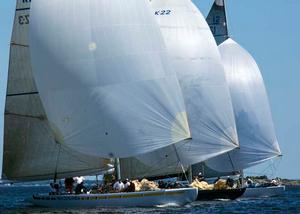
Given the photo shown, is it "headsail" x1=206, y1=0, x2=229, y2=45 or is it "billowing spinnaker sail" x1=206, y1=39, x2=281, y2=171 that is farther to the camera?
"headsail" x1=206, y1=0, x2=229, y2=45

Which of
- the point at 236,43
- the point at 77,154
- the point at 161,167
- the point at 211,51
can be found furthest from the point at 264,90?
the point at 77,154

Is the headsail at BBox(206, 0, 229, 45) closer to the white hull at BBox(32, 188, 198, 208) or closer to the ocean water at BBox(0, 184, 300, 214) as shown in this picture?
the ocean water at BBox(0, 184, 300, 214)

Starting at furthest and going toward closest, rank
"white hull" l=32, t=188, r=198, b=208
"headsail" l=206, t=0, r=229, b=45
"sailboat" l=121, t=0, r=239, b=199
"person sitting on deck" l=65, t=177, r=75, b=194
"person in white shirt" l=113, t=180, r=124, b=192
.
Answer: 1. "headsail" l=206, t=0, r=229, b=45
2. "sailboat" l=121, t=0, r=239, b=199
3. "person sitting on deck" l=65, t=177, r=75, b=194
4. "person in white shirt" l=113, t=180, r=124, b=192
5. "white hull" l=32, t=188, r=198, b=208

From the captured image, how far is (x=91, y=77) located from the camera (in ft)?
162

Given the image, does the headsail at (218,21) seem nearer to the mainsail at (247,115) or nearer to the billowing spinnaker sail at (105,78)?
the mainsail at (247,115)

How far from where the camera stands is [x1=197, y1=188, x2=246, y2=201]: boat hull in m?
60.0

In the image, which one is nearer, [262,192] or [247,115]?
[247,115]

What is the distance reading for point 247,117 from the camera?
217 feet

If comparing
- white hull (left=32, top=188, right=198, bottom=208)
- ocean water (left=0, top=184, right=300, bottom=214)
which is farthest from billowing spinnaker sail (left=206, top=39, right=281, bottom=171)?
white hull (left=32, top=188, right=198, bottom=208)

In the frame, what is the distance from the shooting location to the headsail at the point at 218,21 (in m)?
72.6

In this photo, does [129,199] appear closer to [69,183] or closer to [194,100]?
[69,183]

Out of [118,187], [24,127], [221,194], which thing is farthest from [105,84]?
[221,194]

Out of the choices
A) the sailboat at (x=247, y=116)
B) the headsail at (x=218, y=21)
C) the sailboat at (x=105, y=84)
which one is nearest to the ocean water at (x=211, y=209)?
the sailboat at (x=105, y=84)

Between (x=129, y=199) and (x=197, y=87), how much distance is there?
11.4 metres
